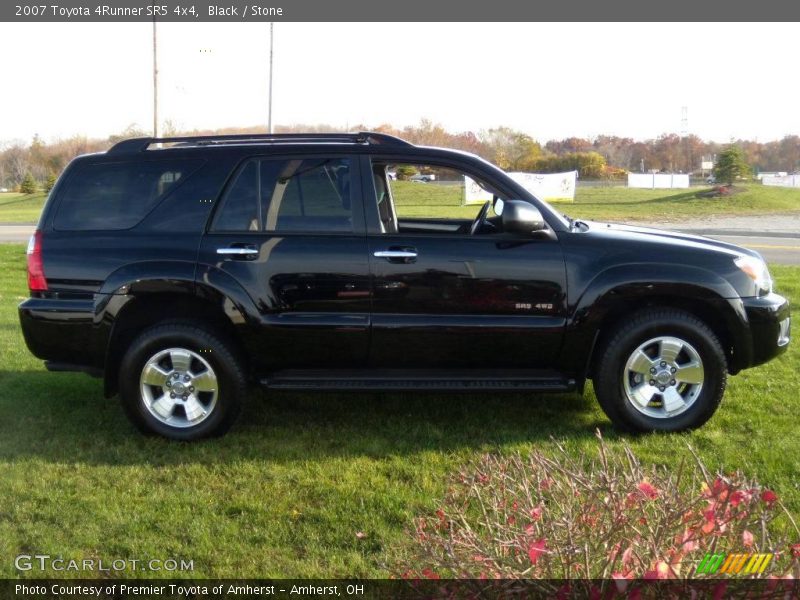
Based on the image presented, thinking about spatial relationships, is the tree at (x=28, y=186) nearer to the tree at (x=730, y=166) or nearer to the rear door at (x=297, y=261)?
the tree at (x=730, y=166)

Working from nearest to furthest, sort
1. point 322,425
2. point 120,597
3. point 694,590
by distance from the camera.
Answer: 1. point 694,590
2. point 120,597
3. point 322,425

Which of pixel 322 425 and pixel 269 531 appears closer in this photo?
pixel 269 531

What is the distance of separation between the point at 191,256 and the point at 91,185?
0.87 m

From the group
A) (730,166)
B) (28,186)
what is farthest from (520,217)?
(28,186)

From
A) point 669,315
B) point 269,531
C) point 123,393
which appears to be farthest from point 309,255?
point 669,315

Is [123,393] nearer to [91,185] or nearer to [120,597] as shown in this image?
[91,185]

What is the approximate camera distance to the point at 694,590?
205 cm

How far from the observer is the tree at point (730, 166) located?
4084cm

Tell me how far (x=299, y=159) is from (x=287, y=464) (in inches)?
77.3

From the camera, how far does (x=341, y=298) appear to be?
514 cm

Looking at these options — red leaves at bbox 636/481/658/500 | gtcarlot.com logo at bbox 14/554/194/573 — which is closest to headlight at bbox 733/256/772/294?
red leaves at bbox 636/481/658/500

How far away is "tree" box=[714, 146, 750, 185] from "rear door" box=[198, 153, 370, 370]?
130ft

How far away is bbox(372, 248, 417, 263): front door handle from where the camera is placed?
5117mm

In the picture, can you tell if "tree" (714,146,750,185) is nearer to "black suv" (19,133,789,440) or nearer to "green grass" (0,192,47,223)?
"green grass" (0,192,47,223)
